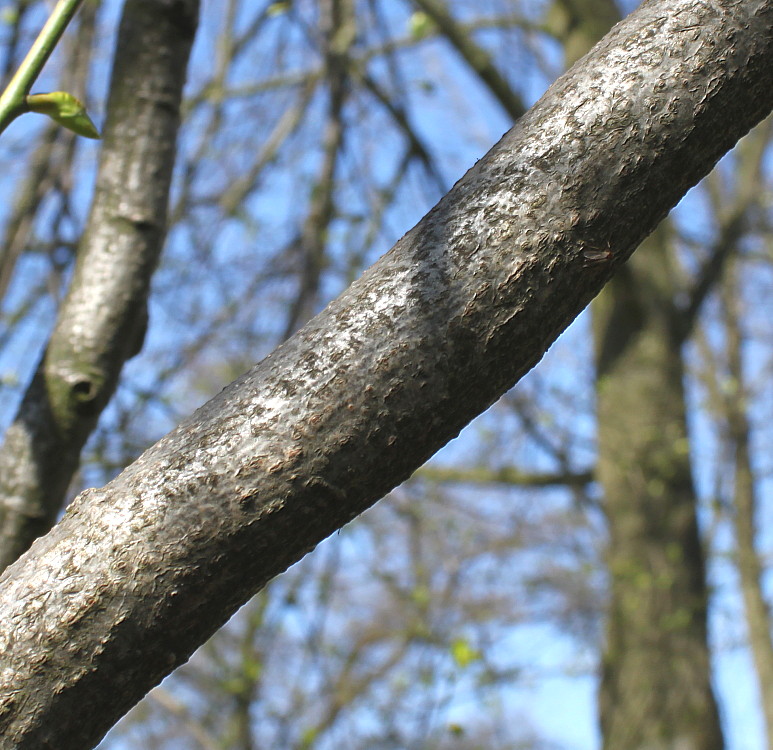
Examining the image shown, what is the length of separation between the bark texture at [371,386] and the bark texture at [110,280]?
0.67 meters

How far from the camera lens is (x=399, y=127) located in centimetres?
404

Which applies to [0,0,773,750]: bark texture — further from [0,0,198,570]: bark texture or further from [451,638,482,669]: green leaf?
[451,638,482,669]: green leaf

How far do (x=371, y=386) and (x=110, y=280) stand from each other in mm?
910

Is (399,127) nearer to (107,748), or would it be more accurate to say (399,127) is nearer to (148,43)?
(148,43)

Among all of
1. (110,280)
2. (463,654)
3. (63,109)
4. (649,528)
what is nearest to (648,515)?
(649,528)

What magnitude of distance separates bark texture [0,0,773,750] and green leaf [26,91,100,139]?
43 centimetres

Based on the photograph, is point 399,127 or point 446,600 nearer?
point 399,127

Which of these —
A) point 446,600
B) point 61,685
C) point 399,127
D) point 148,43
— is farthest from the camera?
point 446,600

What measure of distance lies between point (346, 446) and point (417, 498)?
13.7 feet

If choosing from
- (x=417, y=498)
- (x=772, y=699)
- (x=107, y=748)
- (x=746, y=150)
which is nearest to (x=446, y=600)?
(x=417, y=498)

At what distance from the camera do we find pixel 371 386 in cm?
87

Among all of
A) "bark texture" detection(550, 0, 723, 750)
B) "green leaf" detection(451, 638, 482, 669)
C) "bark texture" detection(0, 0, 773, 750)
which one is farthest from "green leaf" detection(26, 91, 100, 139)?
"bark texture" detection(550, 0, 723, 750)

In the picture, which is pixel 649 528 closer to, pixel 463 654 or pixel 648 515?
pixel 648 515

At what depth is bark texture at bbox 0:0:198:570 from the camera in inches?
61.5
